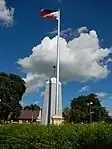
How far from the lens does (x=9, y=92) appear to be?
70500 mm

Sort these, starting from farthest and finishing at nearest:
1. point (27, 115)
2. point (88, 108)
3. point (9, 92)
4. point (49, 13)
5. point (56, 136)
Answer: point (27, 115) → point (88, 108) → point (9, 92) → point (49, 13) → point (56, 136)

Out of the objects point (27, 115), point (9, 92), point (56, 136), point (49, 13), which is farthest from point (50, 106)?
point (27, 115)

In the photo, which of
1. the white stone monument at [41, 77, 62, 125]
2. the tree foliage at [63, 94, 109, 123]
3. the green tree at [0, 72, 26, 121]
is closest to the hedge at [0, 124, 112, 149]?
the white stone monument at [41, 77, 62, 125]

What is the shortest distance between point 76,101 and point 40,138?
8449 cm

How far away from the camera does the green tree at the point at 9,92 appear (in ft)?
226

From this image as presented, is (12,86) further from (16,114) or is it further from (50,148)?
(50,148)

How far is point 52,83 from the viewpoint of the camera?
20344 mm

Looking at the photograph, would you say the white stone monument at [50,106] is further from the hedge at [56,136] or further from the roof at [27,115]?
the roof at [27,115]

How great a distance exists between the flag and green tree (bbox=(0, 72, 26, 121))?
45314 millimetres

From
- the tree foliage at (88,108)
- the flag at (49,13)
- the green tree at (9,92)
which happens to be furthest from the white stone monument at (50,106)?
the tree foliage at (88,108)

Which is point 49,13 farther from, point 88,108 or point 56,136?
Answer: point 88,108

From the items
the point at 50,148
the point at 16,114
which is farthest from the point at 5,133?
the point at 16,114

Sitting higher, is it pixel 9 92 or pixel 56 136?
pixel 9 92

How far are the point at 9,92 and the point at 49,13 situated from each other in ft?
156
